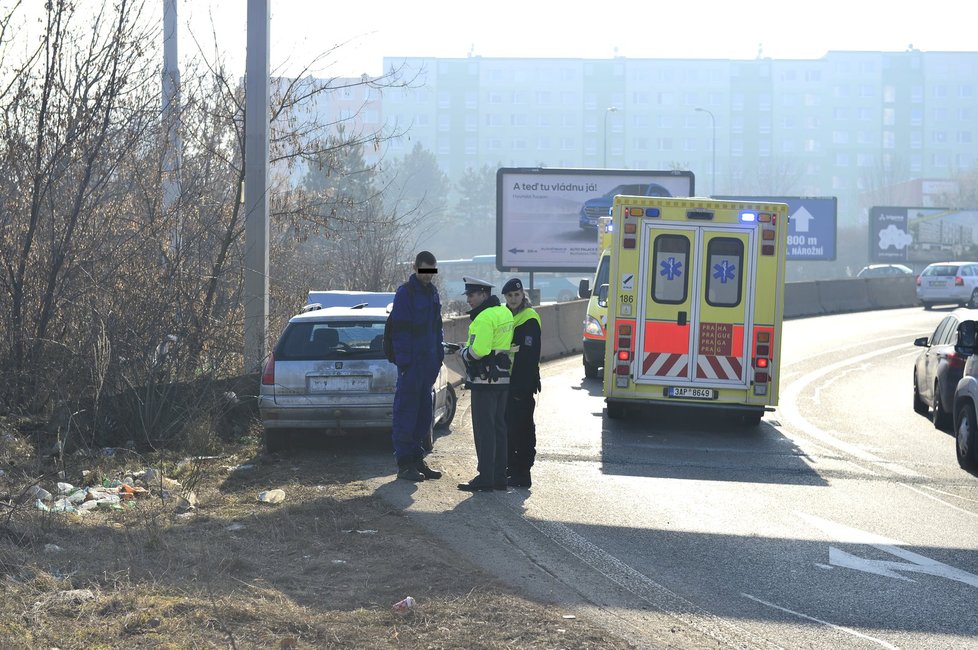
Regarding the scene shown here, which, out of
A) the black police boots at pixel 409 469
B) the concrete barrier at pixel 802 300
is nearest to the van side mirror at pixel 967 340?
the black police boots at pixel 409 469

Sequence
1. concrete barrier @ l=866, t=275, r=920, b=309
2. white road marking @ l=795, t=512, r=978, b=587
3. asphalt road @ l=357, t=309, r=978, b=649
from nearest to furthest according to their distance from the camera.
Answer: asphalt road @ l=357, t=309, r=978, b=649 < white road marking @ l=795, t=512, r=978, b=587 < concrete barrier @ l=866, t=275, r=920, b=309

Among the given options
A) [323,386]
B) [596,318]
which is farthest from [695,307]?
[596,318]

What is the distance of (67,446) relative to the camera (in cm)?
1132

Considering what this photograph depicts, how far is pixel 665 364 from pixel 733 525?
5.30 m

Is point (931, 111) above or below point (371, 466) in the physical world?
above

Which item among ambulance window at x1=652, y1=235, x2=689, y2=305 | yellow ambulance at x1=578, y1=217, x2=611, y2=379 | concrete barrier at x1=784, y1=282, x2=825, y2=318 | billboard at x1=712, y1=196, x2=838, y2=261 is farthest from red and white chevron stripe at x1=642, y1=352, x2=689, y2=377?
billboard at x1=712, y1=196, x2=838, y2=261

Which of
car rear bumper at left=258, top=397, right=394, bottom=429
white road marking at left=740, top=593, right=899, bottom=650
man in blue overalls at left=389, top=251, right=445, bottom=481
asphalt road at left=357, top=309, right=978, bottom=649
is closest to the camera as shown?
white road marking at left=740, top=593, right=899, bottom=650

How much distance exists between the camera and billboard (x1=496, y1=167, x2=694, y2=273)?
128ft

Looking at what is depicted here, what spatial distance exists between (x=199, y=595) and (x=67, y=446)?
5.56 meters

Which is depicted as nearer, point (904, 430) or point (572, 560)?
point (572, 560)

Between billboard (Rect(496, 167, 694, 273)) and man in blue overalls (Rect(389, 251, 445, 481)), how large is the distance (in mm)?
28545

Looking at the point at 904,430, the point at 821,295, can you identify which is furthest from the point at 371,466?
the point at 821,295

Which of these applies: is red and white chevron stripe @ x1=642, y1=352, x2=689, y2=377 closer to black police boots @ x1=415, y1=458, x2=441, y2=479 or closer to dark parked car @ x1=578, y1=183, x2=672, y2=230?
black police boots @ x1=415, y1=458, x2=441, y2=479

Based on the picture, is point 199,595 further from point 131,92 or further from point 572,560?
point 131,92
